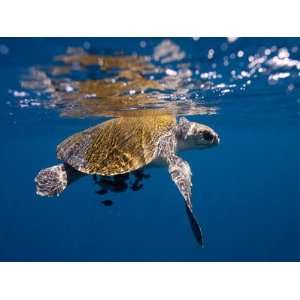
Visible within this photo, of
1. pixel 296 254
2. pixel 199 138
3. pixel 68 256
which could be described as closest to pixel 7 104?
pixel 199 138

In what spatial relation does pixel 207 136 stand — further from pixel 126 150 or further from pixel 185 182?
pixel 126 150

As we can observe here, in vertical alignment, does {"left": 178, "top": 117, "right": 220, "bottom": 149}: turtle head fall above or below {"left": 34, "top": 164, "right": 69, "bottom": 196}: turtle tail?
above

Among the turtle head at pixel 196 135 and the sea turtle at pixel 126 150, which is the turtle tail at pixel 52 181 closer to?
the sea turtle at pixel 126 150

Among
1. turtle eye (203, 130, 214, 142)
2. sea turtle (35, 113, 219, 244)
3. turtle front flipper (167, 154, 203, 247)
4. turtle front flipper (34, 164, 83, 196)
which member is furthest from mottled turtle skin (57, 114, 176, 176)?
turtle eye (203, 130, 214, 142)

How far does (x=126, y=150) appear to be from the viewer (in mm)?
7973

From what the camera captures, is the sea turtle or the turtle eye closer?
the sea turtle

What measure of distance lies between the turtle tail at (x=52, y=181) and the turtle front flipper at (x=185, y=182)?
286 cm

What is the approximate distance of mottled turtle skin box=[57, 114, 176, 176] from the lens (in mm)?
7602

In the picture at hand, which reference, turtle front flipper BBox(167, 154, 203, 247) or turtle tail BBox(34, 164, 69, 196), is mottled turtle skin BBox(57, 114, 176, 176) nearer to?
turtle tail BBox(34, 164, 69, 196)

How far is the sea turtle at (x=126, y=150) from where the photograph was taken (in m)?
7.60

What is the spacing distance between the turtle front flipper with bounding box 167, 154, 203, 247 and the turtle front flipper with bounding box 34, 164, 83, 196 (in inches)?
104

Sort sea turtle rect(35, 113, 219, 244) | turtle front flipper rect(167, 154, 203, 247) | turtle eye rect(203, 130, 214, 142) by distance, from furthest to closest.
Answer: turtle eye rect(203, 130, 214, 142) → sea turtle rect(35, 113, 219, 244) → turtle front flipper rect(167, 154, 203, 247)
